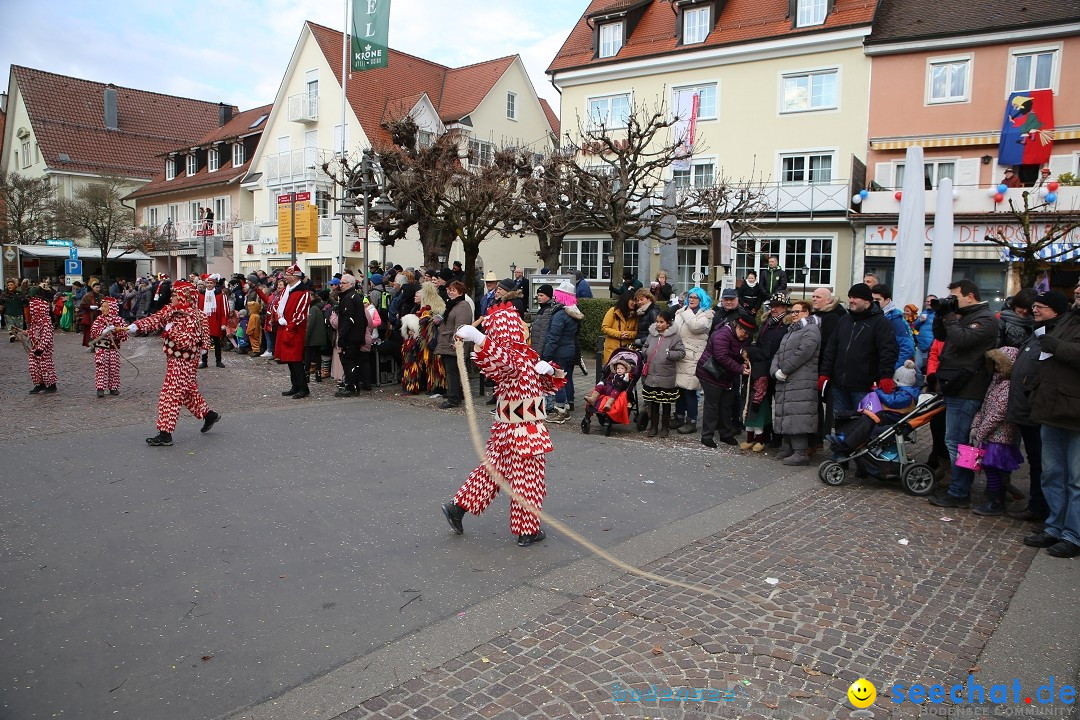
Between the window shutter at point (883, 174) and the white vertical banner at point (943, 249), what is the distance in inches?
685

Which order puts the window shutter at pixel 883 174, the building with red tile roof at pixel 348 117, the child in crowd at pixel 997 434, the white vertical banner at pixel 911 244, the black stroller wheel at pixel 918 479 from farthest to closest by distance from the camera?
the building with red tile roof at pixel 348 117, the window shutter at pixel 883 174, the white vertical banner at pixel 911 244, the black stroller wheel at pixel 918 479, the child in crowd at pixel 997 434

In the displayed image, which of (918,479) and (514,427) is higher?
(514,427)

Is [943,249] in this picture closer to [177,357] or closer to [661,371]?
[661,371]

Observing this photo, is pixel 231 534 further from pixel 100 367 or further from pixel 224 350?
pixel 224 350

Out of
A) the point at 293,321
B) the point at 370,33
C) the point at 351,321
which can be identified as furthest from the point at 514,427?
the point at 370,33

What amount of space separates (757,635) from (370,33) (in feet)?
76.2

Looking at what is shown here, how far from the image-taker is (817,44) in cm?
2702

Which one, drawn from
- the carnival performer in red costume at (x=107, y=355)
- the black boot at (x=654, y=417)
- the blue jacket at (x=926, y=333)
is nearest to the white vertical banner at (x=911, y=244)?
the blue jacket at (x=926, y=333)

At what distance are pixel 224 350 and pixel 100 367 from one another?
785cm

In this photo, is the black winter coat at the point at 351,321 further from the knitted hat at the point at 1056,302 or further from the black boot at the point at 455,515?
the knitted hat at the point at 1056,302

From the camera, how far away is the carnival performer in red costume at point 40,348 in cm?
1296

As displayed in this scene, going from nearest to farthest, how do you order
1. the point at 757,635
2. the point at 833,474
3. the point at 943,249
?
the point at 757,635, the point at 833,474, the point at 943,249

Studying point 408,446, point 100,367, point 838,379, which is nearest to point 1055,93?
point 838,379

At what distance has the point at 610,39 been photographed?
31969mm
